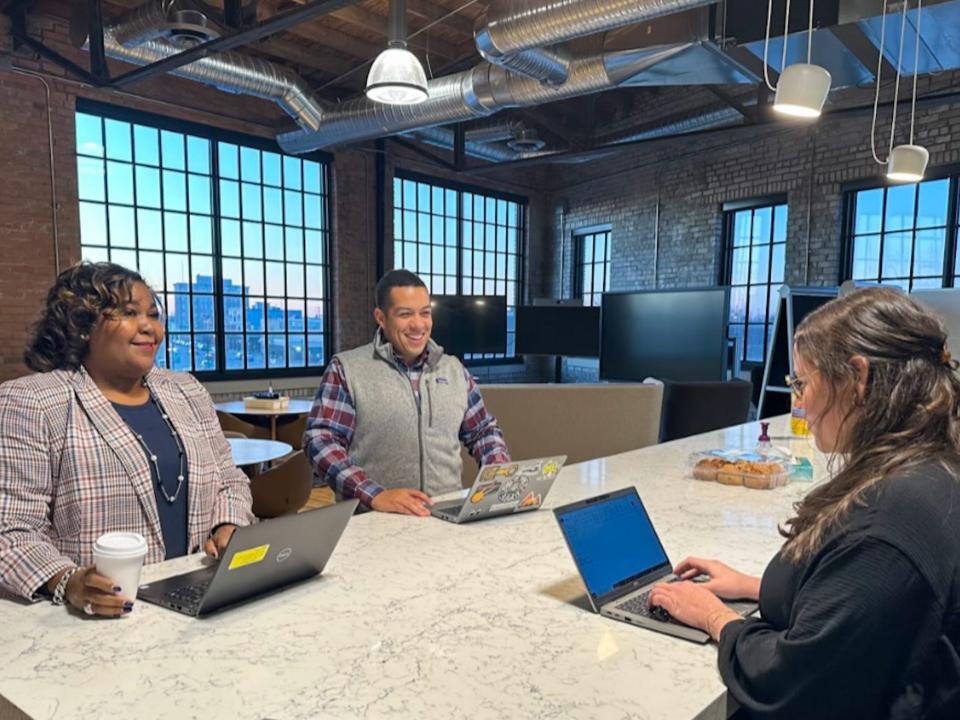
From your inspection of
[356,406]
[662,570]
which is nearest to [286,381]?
[356,406]

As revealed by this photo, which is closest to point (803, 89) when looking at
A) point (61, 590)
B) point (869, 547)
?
point (869, 547)

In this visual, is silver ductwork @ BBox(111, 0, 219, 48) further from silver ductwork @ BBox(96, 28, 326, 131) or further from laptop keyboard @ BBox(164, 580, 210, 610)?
laptop keyboard @ BBox(164, 580, 210, 610)

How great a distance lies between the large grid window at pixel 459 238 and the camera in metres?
7.93

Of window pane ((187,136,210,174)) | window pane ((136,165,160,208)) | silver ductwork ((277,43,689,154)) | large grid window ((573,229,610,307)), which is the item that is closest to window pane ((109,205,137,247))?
window pane ((136,165,160,208))

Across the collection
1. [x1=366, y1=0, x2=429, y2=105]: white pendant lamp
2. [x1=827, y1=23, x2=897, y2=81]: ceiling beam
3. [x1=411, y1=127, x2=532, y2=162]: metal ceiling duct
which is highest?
[x1=411, y1=127, x2=532, y2=162]: metal ceiling duct

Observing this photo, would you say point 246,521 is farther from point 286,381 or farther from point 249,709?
point 286,381

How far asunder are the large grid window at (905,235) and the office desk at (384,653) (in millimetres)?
5537

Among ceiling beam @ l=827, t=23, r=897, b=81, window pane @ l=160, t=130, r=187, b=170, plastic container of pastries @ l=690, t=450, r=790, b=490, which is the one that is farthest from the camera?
window pane @ l=160, t=130, r=187, b=170

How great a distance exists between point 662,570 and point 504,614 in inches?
14.3

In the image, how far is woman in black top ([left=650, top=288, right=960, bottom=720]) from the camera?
82 cm

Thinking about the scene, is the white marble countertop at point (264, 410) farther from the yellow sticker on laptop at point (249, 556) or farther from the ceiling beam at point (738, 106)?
the ceiling beam at point (738, 106)

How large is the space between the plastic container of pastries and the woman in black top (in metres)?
1.01

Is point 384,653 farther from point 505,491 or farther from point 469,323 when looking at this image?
point 469,323

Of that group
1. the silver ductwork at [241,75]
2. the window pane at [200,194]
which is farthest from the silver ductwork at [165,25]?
the window pane at [200,194]
